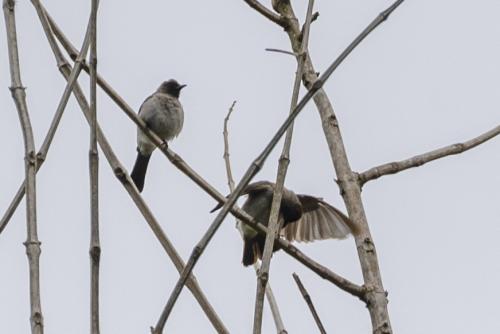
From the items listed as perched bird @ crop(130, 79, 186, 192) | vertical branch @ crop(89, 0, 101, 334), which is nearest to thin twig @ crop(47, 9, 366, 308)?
vertical branch @ crop(89, 0, 101, 334)

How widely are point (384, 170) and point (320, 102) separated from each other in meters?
0.38

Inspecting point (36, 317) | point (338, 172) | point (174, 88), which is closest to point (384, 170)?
point (338, 172)

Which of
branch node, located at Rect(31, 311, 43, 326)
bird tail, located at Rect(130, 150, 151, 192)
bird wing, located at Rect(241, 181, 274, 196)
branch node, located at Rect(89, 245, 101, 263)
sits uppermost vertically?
bird tail, located at Rect(130, 150, 151, 192)

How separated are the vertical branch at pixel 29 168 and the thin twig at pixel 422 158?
1442 mm

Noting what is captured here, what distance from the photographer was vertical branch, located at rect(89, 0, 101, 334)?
2.19 m

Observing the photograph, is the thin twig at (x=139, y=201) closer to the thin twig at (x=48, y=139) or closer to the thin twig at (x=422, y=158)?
the thin twig at (x=48, y=139)

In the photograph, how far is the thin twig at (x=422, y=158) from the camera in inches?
139

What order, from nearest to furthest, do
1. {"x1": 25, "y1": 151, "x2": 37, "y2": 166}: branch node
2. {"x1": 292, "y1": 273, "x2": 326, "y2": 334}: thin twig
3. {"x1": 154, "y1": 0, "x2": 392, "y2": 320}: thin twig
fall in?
{"x1": 154, "y1": 0, "x2": 392, "y2": 320}: thin twig
{"x1": 25, "y1": 151, "x2": 37, "y2": 166}: branch node
{"x1": 292, "y1": 273, "x2": 326, "y2": 334}: thin twig

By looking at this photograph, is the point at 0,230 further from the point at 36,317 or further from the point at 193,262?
the point at 193,262

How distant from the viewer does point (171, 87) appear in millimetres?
8188

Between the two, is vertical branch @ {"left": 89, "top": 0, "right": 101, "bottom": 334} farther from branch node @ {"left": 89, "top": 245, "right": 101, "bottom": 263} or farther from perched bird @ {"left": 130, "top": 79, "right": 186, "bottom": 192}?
perched bird @ {"left": 130, "top": 79, "right": 186, "bottom": 192}

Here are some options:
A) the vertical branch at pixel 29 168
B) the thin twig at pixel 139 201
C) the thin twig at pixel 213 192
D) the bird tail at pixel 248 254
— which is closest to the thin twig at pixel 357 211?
the thin twig at pixel 213 192

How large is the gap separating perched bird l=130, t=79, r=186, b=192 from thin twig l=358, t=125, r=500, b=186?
13.0ft

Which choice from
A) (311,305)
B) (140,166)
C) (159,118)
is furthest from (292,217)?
(311,305)
